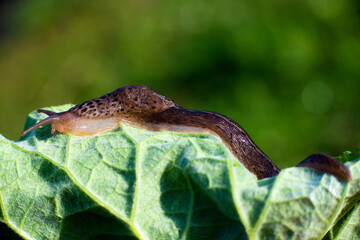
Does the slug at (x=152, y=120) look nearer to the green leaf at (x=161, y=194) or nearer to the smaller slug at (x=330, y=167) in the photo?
the green leaf at (x=161, y=194)

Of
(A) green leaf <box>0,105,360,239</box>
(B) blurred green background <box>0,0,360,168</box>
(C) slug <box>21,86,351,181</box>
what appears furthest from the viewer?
(B) blurred green background <box>0,0,360,168</box>

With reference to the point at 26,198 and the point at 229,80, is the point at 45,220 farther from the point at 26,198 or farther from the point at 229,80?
the point at 229,80

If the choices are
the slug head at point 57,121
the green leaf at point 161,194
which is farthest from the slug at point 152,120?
the green leaf at point 161,194

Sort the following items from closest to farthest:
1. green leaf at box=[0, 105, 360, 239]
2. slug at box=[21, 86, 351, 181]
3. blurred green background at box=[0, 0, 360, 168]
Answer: green leaf at box=[0, 105, 360, 239] < slug at box=[21, 86, 351, 181] < blurred green background at box=[0, 0, 360, 168]

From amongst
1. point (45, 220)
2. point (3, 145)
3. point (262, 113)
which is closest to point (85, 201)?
point (45, 220)

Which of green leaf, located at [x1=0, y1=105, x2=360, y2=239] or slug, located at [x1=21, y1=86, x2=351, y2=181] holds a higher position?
slug, located at [x1=21, y1=86, x2=351, y2=181]

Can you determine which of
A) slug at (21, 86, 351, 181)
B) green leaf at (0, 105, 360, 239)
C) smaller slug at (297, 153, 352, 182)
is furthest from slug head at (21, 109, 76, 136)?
smaller slug at (297, 153, 352, 182)

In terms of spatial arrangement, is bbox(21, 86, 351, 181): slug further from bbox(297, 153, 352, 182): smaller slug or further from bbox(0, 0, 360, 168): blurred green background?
bbox(0, 0, 360, 168): blurred green background
